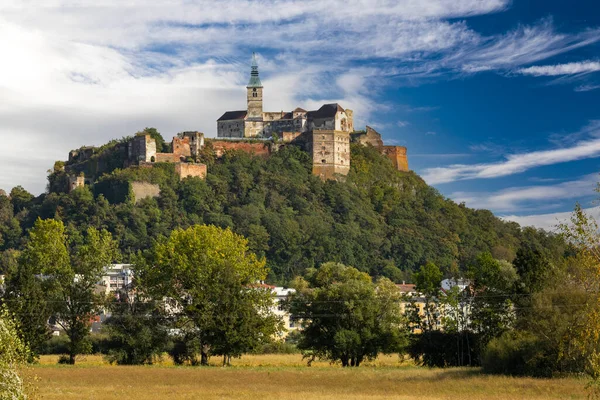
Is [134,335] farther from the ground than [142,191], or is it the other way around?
[142,191]

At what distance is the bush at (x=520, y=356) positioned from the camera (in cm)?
4431

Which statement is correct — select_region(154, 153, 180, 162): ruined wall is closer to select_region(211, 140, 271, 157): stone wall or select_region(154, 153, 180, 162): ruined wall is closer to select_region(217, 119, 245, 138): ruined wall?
select_region(211, 140, 271, 157): stone wall

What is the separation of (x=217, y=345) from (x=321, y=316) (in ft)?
23.3

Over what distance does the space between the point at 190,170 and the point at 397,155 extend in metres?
36.3

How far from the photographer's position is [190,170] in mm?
134875

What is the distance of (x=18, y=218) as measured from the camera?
13638 centimetres

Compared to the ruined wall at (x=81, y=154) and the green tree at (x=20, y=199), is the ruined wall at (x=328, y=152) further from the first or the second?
the green tree at (x=20, y=199)

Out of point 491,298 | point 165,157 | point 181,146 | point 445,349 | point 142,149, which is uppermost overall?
point 181,146

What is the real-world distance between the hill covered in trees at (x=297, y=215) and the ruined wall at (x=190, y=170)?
1.31 metres

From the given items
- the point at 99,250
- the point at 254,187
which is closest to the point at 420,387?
the point at 99,250

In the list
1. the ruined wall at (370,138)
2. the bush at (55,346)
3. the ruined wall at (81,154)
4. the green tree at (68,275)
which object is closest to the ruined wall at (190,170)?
the ruined wall at (81,154)

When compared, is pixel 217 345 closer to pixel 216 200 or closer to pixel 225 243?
pixel 225 243

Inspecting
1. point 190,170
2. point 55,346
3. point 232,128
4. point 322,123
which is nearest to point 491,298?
point 55,346

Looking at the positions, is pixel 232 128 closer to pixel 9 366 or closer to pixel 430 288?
pixel 430 288
